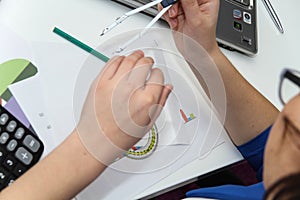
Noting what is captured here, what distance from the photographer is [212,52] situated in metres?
0.67

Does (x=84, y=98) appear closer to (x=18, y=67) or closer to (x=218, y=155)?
(x=18, y=67)

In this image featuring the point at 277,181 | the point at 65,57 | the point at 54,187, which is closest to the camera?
the point at 277,181

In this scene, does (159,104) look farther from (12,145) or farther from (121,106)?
(12,145)

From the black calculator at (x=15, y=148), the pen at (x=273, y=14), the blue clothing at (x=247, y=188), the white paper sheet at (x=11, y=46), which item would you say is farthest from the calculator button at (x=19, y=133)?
the pen at (x=273, y=14)

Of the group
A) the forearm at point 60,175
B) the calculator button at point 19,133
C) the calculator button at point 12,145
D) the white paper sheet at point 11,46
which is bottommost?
the forearm at point 60,175

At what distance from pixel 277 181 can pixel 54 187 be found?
0.86 feet

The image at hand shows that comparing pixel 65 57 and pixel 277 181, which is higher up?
pixel 65 57

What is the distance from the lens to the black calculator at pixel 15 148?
544 mm

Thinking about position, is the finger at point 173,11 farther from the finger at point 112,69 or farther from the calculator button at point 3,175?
the calculator button at point 3,175

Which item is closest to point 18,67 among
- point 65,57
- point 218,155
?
point 65,57

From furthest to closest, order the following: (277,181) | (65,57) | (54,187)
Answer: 1. (65,57)
2. (54,187)
3. (277,181)

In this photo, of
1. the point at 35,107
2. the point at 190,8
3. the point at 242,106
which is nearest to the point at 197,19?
the point at 190,8

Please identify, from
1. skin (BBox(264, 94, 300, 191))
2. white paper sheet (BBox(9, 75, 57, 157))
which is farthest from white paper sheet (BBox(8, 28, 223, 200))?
skin (BBox(264, 94, 300, 191))

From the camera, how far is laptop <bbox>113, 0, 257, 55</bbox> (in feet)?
2.34
